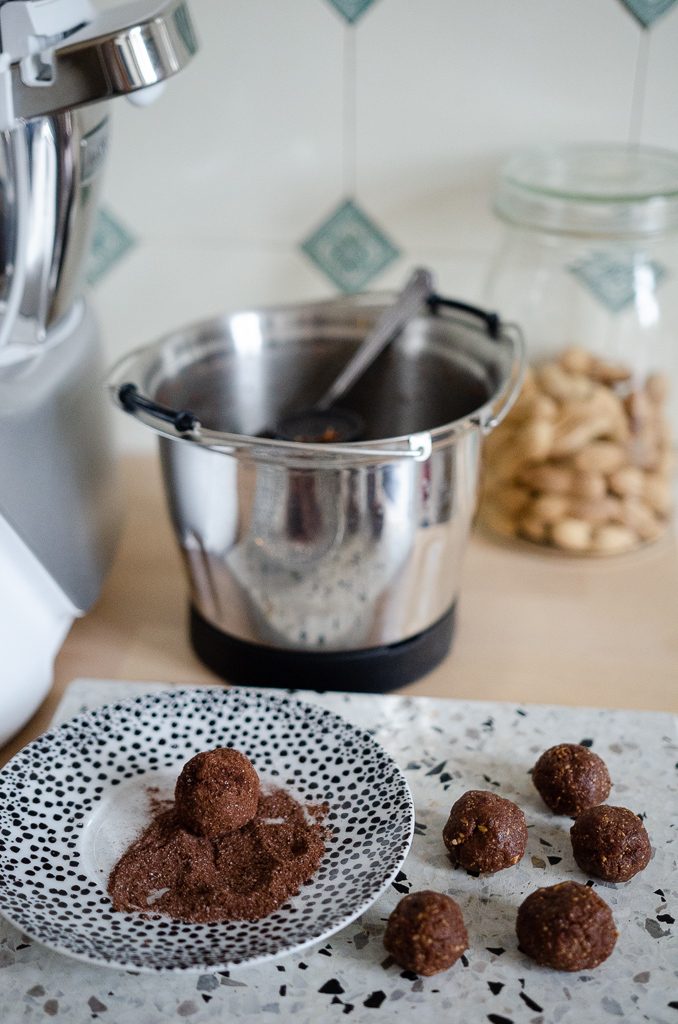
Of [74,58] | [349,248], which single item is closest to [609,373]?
[349,248]

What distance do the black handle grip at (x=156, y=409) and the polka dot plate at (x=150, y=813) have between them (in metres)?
0.17

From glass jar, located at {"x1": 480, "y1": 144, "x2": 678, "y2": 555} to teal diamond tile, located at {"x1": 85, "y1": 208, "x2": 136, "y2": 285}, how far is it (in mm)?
324

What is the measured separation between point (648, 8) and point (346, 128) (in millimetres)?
243

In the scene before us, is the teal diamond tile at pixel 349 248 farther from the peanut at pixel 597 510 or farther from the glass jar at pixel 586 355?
the peanut at pixel 597 510

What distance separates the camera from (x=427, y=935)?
1.53 ft

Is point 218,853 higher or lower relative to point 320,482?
lower

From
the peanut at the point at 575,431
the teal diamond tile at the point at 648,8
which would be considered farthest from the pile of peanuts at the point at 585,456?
the teal diamond tile at the point at 648,8

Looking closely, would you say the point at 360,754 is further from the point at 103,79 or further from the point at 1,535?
the point at 103,79

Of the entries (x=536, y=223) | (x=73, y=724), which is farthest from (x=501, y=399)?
(x=73, y=724)

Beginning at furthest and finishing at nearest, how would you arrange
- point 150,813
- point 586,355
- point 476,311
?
point 586,355 → point 476,311 → point 150,813

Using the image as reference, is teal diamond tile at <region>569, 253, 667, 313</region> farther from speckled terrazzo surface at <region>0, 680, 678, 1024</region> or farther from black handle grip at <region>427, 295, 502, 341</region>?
speckled terrazzo surface at <region>0, 680, 678, 1024</region>

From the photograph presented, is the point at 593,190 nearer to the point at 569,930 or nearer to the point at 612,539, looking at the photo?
the point at 612,539

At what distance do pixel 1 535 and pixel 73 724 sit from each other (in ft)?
0.39

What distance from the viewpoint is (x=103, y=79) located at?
1.60 feet
